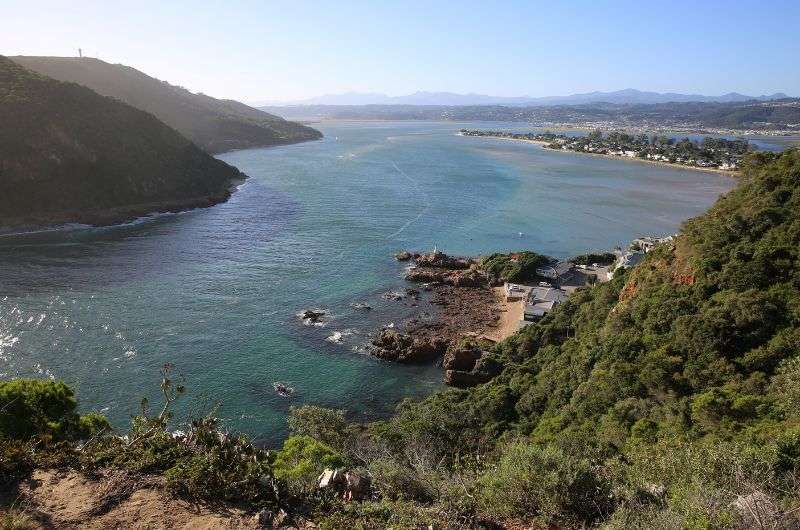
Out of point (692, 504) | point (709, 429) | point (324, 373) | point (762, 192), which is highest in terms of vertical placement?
point (762, 192)

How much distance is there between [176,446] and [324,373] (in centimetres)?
1779

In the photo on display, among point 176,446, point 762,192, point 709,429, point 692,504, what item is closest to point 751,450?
point 692,504

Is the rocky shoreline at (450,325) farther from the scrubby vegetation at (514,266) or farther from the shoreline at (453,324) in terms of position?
the scrubby vegetation at (514,266)

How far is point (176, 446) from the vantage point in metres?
9.16

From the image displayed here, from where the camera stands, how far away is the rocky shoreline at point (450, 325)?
2742cm

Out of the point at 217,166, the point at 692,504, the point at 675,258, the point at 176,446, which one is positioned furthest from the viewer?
the point at 217,166

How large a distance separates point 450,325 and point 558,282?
476 inches

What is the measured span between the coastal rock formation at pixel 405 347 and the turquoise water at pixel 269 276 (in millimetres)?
821

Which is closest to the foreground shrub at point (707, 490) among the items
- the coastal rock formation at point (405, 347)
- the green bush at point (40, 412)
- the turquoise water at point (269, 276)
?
the turquoise water at point (269, 276)

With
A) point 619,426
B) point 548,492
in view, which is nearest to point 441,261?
point 619,426

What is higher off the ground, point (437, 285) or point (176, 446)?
point (176, 446)

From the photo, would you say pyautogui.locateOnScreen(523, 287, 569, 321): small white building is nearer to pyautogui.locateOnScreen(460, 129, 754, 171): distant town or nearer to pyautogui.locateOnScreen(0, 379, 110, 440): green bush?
pyautogui.locateOnScreen(0, 379, 110, 440): green bush

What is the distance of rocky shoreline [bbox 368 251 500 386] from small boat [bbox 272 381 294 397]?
5.43 metres

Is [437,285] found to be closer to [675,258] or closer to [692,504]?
[675,258]
